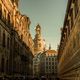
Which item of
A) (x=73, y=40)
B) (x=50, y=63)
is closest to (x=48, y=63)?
(x=50, y=63)

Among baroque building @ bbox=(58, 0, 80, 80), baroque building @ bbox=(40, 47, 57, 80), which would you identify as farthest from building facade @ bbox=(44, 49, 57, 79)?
baroque building @ bbox=(58, 0, 80, 80)

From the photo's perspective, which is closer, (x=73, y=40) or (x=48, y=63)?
(x=73, y=40)

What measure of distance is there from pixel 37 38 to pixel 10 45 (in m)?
161

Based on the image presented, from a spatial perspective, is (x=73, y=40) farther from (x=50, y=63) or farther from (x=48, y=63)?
(x=50, y=63)

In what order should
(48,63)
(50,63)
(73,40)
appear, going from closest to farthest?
(73,40), (48,63), (50,63)

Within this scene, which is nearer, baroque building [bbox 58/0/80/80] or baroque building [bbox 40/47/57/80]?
baroque building [bbox 58/0/80/80]

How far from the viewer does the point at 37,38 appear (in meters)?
199

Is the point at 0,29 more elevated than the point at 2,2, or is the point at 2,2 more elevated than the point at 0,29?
the point at 2,2

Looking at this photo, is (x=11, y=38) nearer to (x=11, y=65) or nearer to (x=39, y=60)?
(x=11, y=65)

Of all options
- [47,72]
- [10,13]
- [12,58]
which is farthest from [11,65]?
[47,72]

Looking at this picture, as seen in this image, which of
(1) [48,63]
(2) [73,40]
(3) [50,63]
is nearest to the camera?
(2) [73,40]

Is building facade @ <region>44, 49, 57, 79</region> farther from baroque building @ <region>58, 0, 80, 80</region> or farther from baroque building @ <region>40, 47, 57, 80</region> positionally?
baroque building @ <region>58, 0, 80, 80</region>

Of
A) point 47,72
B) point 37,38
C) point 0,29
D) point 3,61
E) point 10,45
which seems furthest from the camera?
point 37,38

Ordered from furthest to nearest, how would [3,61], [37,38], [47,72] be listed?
[37,38]
[47,72]
[3,61]
